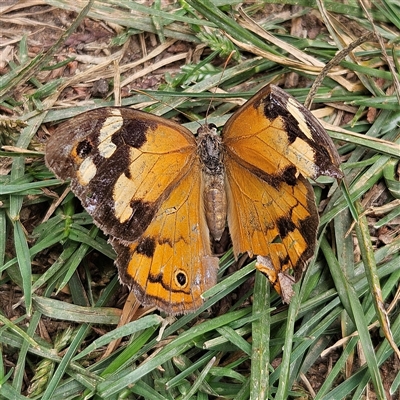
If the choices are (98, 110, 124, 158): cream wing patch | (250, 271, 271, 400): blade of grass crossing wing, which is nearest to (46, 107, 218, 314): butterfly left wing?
(98, 110, 124, 158): cream wing patch

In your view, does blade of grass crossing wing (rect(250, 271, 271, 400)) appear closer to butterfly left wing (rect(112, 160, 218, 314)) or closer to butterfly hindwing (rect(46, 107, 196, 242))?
butterfly left wing (rect(112, 160, 218, 314))

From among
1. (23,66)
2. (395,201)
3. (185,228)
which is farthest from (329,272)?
(23,66)

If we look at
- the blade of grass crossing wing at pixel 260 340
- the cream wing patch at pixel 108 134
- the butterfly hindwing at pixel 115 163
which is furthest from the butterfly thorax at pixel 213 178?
the cream wing patch at pixel 108 134

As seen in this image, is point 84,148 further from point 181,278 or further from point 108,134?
point 181,278

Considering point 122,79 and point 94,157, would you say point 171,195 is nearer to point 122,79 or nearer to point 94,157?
point 94,157

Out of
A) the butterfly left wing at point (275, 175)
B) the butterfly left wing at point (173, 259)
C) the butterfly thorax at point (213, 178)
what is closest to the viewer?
the butterfly left wing at point (275, 175)

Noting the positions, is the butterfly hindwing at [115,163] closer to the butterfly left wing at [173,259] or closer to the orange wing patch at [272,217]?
the butterfly left wing at [173,259]
